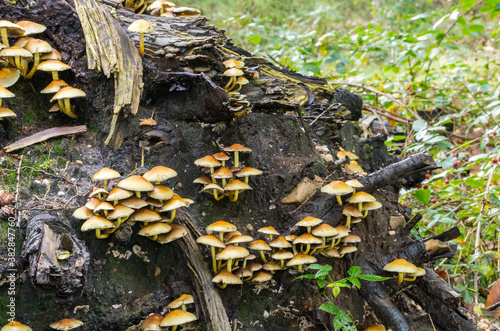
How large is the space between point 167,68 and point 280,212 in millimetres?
2014

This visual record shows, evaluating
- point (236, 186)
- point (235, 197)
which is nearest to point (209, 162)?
point (236, 186)

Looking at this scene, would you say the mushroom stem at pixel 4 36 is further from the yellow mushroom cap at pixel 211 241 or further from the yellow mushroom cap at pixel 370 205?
the yellow mushroom cap at pixel 370 205

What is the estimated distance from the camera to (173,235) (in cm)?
312

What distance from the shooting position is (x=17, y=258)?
112 inches

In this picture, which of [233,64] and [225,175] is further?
[233,64]

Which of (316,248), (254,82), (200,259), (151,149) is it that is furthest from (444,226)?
(151,149)

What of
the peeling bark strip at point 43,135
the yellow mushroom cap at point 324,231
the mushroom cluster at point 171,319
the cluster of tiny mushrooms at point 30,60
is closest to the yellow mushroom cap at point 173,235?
the mushroom cluster at point 171,319

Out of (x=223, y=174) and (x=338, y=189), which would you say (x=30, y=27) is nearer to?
(x=223, y=174)

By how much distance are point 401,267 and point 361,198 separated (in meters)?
0.77

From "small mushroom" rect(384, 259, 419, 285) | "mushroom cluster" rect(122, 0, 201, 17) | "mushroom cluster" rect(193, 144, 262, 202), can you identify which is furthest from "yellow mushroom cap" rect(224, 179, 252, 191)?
"mushroom cluster" rect(122, 0, 201, 17)

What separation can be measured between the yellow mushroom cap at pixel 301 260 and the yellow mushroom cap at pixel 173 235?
100 cm

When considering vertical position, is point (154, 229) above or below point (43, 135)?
below

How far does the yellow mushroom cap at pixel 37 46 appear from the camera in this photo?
3533 mm

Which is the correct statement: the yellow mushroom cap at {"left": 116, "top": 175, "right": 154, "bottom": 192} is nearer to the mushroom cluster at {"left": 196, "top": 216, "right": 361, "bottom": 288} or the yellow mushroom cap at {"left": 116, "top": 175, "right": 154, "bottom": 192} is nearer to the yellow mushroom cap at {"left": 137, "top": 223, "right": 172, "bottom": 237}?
the yellow mushroom cap at {"left": 137, "top": 223, "right": 172, "bottom": 237}
